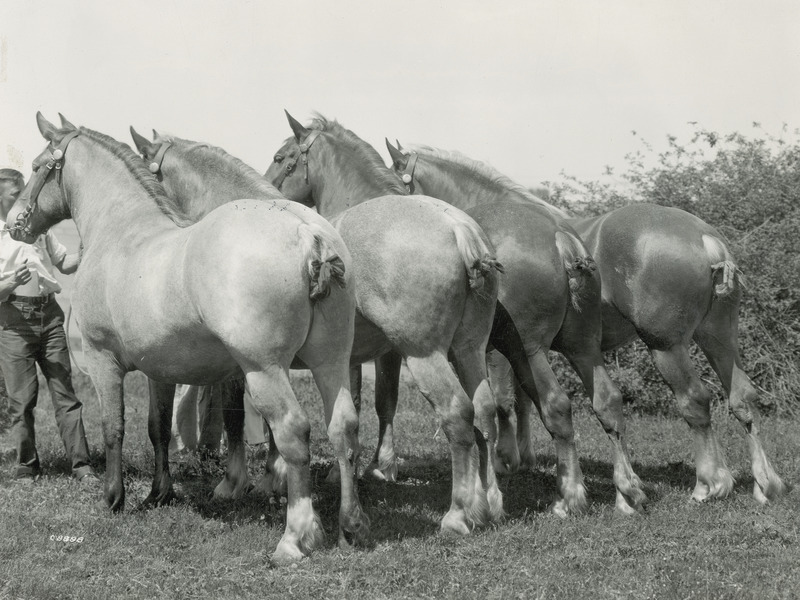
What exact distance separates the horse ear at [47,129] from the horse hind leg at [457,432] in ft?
11.5

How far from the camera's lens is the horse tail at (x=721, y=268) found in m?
6.95

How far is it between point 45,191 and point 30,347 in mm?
1441

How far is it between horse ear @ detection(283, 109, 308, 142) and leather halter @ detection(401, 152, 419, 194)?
0.96 meters

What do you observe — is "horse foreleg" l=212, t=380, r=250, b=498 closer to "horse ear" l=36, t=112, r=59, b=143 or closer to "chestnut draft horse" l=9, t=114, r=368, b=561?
"chestnut draft horse" l=9, t=114, r=368, b=561

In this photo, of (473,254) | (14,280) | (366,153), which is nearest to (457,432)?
(473,254)

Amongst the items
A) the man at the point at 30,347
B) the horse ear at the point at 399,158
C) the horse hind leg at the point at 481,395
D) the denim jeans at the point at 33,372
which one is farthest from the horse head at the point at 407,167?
the denim jeans at the point at 33,372

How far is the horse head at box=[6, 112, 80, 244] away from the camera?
279 inches

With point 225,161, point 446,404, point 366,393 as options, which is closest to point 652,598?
point 446,404

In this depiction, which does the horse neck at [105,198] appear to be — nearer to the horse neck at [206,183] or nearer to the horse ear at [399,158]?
the horse neck at [206,183]

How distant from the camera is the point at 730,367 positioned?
24.4 ft

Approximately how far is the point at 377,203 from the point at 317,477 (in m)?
2.74

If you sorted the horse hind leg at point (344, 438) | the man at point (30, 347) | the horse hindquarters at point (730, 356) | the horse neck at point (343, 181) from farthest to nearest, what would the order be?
the man at point (30, 347)
the horse neck at point (343, 181)
the horse hindquarters at point (730, 356)
the horse hind leg at point (344, 438)

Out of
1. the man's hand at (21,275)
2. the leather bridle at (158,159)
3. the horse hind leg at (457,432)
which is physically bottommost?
the horse hind leg at (457,432)

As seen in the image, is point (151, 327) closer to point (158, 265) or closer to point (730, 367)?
point (158, 265)
